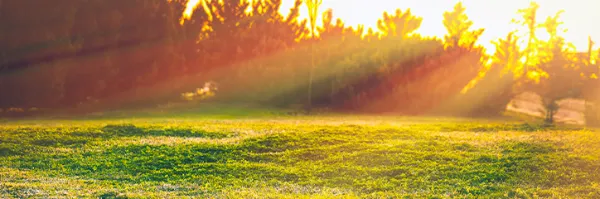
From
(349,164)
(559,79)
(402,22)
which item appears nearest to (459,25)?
(402,22)

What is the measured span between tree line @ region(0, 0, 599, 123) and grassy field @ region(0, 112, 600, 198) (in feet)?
32.4

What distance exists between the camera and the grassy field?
11031mm

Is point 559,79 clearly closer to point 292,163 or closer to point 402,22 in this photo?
A: point 402,22

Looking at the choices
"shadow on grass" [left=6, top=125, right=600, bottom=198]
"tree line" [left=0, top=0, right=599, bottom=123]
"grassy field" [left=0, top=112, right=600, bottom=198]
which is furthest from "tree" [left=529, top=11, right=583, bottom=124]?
"shadow on grass" [left=6, top=125, right=600, bottom=198]

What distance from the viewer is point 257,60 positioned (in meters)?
36.0

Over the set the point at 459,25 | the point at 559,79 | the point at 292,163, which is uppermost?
the point at 459,25

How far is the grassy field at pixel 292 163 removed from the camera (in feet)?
36.2

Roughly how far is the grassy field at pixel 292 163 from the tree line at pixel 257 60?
9.88m

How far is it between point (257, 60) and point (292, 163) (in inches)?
909

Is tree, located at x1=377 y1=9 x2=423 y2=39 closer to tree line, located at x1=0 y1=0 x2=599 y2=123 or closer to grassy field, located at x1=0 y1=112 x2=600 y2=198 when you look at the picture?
tree line, located at x1=0 y1=0 x2=599 y2=123

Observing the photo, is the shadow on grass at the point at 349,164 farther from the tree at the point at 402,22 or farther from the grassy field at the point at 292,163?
the tree at the point at 402,22

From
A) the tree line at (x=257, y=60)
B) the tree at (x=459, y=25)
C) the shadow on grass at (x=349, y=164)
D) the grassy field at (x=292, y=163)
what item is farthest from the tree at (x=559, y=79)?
the shadow on grass at (x=349, y=164)

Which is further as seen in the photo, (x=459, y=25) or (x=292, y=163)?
(x=459, y=25)

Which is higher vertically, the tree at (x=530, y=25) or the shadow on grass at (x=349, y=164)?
the tree at (x=530, y=25)
